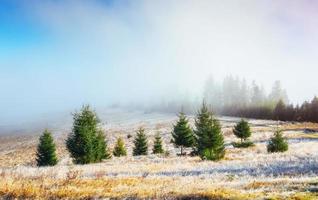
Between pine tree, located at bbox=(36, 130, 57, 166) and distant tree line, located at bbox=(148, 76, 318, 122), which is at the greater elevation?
distant tree line, located at bbox=(148, 76, 318, 122)

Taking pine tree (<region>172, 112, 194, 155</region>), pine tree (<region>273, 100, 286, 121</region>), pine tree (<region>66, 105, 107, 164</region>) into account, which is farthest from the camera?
pine tree (<region>273, 100, 286, 121</region>)

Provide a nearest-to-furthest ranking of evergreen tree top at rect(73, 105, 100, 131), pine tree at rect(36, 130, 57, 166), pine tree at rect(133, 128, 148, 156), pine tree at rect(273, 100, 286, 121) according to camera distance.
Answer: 1. evergreen tree top at rect(73, 105, 100, 131)
2. pine tree at rect(36, 130, 57, 166)
3. pine tree at rect(133, 128, 148, 156)
4. pine tree at rect(273, 100, 286, 121)

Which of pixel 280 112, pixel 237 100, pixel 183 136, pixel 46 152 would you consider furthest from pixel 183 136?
pixel 237 100

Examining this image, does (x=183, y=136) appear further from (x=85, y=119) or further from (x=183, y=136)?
(x=85, y=119)

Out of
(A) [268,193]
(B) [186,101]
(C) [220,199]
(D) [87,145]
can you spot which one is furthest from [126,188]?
(B) [186,101]

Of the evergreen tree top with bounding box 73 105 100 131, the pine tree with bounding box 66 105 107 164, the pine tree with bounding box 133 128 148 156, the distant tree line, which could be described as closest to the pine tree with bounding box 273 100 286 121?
the distant tree line

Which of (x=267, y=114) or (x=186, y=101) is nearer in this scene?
(x=267, y=114)

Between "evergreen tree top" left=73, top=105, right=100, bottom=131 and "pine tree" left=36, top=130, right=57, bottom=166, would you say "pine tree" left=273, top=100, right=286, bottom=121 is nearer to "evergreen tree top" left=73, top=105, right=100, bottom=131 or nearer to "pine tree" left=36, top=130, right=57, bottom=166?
"pine tree" left=36, top=130, right=57, bottom=166

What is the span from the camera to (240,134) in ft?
193

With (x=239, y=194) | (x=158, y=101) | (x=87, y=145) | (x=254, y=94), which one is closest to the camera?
(x=239, y=194)

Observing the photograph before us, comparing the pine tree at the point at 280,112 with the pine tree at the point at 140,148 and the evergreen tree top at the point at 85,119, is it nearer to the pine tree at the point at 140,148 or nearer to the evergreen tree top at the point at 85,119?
the pine tree at the point at 140,148

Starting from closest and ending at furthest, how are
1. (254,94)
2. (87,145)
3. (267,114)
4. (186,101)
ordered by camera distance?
(87,145) → (267,114) → (254,94) → (186,101)

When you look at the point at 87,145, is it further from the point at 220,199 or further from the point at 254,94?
the point at 254,94

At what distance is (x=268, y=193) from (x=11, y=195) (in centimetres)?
708
